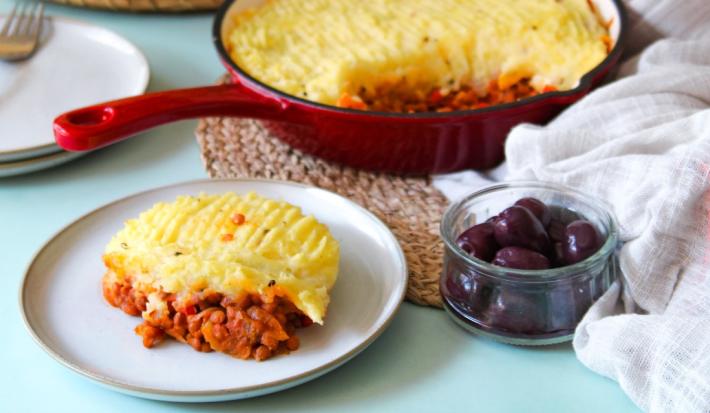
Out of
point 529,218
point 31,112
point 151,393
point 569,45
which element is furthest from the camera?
point 31,112

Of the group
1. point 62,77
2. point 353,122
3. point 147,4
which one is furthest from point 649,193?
point 147,4

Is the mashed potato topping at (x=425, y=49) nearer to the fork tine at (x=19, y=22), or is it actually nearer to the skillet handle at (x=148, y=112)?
the skillet handle at (x=148, y=112)

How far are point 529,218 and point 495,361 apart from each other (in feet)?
0.64

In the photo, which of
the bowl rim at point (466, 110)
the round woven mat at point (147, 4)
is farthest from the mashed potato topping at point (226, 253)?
the round woven mat at point (147, 4)

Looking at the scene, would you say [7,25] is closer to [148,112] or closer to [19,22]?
[19,22]

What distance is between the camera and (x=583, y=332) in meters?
1.28

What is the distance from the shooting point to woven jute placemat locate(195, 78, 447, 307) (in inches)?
58.4

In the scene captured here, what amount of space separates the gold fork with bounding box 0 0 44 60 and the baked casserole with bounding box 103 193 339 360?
2.95 feet

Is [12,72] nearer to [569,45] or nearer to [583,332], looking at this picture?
[569,45]

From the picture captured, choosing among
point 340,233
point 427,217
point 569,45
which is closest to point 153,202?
point 340,233

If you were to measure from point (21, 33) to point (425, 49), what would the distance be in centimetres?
94

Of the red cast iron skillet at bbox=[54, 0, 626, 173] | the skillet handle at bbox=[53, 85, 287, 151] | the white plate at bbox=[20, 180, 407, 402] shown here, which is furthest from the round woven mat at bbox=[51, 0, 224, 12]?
the white plate at bbox=[20, 180, 407, 402]

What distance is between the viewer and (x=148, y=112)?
154cm

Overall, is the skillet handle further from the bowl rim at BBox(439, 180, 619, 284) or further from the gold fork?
the gold fork
